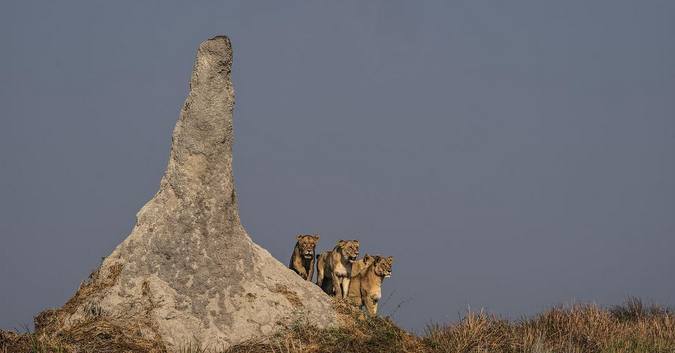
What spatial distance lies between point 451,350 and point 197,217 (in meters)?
4.44

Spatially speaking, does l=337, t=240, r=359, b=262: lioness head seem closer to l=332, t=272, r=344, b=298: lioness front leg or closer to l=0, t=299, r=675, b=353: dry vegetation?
l=332, t=272, r=344, b=298: lioness front leg

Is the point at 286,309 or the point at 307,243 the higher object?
the point at 307,243

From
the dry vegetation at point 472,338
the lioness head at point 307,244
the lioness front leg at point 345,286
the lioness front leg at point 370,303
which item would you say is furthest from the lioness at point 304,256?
the dry vegetation at point 472,338

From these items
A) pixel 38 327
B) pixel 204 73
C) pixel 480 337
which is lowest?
pixel 38 327

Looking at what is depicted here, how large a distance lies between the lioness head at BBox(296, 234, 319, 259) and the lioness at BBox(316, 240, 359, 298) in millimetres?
474

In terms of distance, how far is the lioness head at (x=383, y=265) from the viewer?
17.5 metres

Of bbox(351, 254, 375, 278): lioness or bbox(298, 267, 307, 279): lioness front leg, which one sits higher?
bbox(351, 254, 375, 278): lioness

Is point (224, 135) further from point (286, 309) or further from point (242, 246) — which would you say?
point (286, 309)

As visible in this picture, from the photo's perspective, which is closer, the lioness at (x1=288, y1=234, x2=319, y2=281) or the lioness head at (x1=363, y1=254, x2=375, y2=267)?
the lioness at (x1=288, y1=234, x2=319, y2=281)

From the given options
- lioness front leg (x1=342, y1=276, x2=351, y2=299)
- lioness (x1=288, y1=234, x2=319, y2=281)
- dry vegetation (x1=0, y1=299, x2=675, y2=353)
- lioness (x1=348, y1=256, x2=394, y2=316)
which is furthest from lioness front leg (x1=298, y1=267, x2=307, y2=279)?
dry vegetation (x1=0, y1=299, x2=675, y2=353)

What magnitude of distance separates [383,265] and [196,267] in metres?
4.82

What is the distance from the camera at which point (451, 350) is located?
14578mm

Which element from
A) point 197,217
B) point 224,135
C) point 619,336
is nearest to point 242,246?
point 197,217

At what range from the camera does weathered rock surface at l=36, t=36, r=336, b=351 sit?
1337cm
